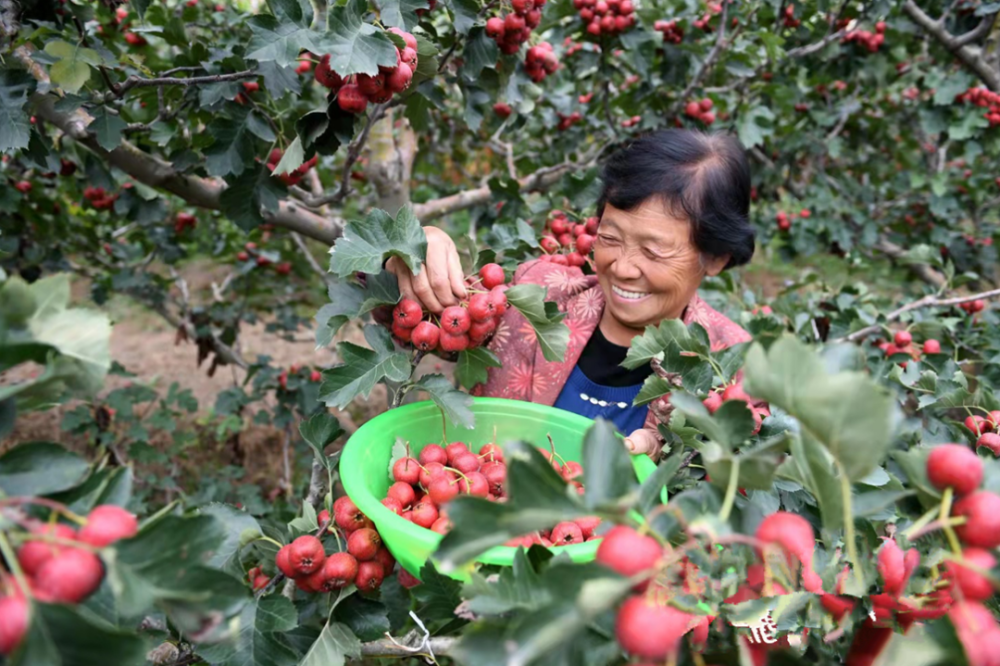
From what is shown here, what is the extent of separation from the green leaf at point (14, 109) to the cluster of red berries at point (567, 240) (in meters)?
1.41

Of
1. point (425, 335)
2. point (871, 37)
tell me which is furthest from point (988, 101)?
point (425, 335)

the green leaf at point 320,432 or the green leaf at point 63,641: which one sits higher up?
the green leaf at point 63,641

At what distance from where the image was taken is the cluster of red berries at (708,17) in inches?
122

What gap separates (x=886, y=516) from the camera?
1114 millimetres

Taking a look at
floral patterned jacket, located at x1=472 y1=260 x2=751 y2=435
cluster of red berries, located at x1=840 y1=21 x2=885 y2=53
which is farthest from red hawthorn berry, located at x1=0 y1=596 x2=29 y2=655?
cluster of red berries, located at x1=840 y1=21 x2=885 y2=53

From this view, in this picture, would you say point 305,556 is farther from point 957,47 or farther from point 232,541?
point 957,47

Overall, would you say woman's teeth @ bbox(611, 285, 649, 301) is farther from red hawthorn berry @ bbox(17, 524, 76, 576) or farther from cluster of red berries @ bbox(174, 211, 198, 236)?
cluster of red berries @ bbox(174, 211, 198, 236)

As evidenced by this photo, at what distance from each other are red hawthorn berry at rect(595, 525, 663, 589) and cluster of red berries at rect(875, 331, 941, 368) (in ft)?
6.03

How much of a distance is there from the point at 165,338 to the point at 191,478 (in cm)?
271

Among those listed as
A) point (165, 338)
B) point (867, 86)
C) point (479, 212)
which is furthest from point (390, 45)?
point (165, 338)

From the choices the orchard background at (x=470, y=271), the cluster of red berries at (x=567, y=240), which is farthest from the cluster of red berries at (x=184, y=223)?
the cluster of red berries at (x=567, y=240)

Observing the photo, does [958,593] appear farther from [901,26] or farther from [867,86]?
[867,86]

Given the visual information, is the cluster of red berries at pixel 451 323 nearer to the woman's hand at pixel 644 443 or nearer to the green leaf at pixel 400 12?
the woman's hand at pixel 644 443

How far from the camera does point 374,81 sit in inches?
56.9
